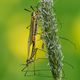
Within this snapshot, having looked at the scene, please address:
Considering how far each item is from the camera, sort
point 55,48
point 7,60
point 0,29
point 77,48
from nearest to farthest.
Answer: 1. point 55,48
2. point 77,48
3. point 7,60
4. point 0,29

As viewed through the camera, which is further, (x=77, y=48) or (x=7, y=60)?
(x=7, y=60)

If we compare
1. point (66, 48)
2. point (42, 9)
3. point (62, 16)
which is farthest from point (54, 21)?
point (62, 16)

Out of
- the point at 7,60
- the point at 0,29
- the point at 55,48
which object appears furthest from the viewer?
the point at 0,29

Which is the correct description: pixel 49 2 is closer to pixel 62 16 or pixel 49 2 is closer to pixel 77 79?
pixel 77 79

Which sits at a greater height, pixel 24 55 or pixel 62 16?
pixel 62 16

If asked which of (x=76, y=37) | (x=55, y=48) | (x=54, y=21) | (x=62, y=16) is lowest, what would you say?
(x=55, y=48)

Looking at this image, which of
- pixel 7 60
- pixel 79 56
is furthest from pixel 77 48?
pixel 7 60
